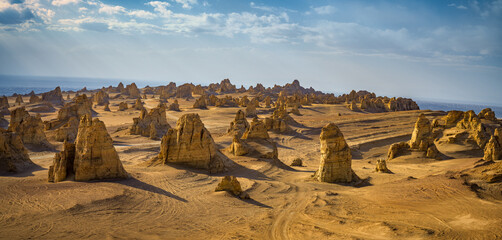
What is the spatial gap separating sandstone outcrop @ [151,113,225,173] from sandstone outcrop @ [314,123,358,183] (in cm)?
560

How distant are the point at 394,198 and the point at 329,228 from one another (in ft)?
13.5

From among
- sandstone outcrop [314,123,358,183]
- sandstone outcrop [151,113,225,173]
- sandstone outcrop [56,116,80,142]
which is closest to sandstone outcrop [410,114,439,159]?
sandstone outcrop [314,123,358,183]

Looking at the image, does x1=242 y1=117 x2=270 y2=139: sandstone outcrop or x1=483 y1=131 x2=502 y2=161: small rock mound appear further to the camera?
x1=242 y1=117 x2=270 y2=139: sandstone outcrop

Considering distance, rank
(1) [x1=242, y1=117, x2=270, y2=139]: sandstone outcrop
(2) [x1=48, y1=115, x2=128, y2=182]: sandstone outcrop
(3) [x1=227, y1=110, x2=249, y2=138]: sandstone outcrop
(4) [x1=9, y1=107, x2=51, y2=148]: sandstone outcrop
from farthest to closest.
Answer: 1. (3) [x1=227, y1=110, x2=249, y2=138]: sandstone outcrop
2. (1) [x1=242, y1=117, x2=270, y2=139]: sandstone outcrop
3. (4) [x1=9, y1=107, x2=51, y2=148]: sandstone outcrop
4. (2) [x1=48, y1=115, x2=128, y2=182]: sandstone outcrop

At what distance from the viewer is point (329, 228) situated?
955 cm

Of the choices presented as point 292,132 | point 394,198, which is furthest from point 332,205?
point 292,132

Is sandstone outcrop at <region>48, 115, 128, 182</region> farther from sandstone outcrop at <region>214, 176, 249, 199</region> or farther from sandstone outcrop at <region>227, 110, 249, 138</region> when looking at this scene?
sandstone outcrop at <region>227, 110, 249, 138</region>

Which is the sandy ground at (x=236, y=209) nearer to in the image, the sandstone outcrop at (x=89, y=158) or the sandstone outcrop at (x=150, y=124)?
the sandstone outcrop at (x=89, y=158)

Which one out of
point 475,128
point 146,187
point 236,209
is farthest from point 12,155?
point 475,128

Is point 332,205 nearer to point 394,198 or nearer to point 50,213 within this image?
point 394,198

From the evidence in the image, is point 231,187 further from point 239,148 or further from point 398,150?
point 398,150

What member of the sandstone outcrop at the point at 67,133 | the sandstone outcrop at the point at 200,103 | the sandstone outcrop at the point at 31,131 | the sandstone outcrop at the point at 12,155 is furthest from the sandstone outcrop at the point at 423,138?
the sandstone outcrop at the point at 200,103

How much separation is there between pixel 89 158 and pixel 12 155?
645 centimetres

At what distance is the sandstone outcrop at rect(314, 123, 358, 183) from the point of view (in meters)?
15.8
